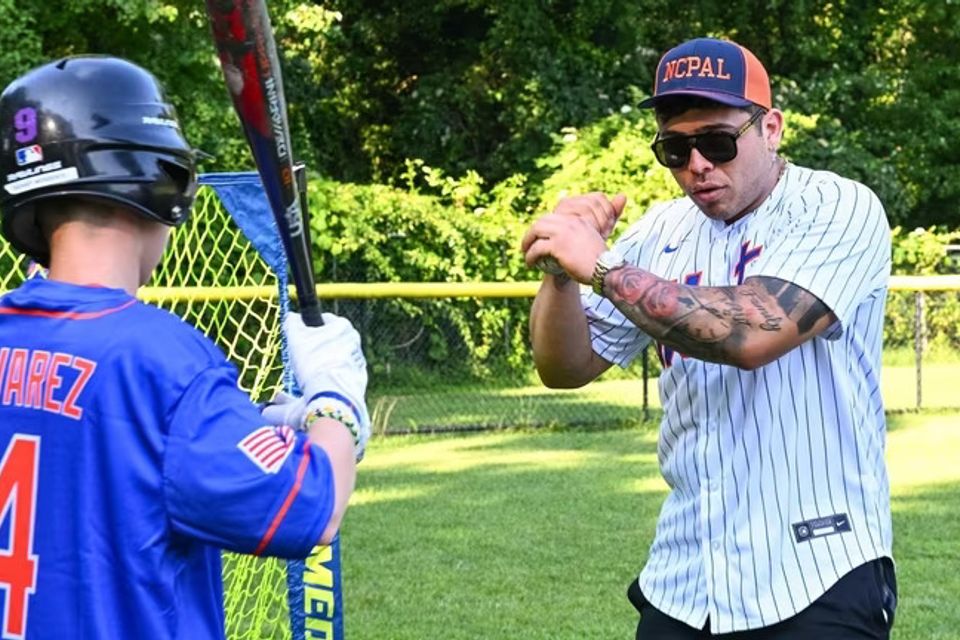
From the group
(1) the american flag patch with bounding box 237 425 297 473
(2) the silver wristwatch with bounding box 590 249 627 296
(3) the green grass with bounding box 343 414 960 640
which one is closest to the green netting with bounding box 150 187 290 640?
(3) the green grass with bounding box 343 414 960 640

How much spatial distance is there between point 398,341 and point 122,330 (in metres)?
12.7

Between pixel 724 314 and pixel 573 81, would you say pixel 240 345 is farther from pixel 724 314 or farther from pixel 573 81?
pixel 573 81

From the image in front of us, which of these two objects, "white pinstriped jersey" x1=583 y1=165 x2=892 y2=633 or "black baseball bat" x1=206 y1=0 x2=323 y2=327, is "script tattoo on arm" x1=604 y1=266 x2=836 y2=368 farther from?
"black baseball bat" x1=206 y1=0 x2=323 y2=327

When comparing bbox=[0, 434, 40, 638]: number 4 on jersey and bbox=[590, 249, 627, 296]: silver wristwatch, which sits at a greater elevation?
bbox=[590, 249, 627, 296]: silver wristwatch

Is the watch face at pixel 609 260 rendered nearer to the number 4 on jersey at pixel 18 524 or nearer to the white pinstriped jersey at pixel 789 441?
the white pinstriped jersey at pixel 789 441

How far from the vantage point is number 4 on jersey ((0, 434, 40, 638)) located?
235 centimetres

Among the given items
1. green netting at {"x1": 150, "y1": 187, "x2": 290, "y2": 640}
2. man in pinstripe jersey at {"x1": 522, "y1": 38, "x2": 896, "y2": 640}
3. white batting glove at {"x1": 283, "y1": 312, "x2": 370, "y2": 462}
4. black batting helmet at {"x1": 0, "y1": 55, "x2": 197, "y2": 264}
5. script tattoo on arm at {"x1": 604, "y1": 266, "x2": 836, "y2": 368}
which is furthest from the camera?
green netting at {"x1": 150, "y1": 187, "x2": 290, "y2": 640}

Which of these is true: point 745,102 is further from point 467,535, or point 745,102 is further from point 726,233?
point 467,535

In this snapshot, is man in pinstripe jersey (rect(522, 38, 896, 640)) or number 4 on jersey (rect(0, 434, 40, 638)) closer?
number 4 on jersey (rect(0, 434, 40, 638))

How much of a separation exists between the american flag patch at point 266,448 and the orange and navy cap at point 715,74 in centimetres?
177

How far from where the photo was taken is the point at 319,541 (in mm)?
2348

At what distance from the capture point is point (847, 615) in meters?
3.44

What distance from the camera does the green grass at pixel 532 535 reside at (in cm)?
714

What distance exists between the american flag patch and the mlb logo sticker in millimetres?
576
